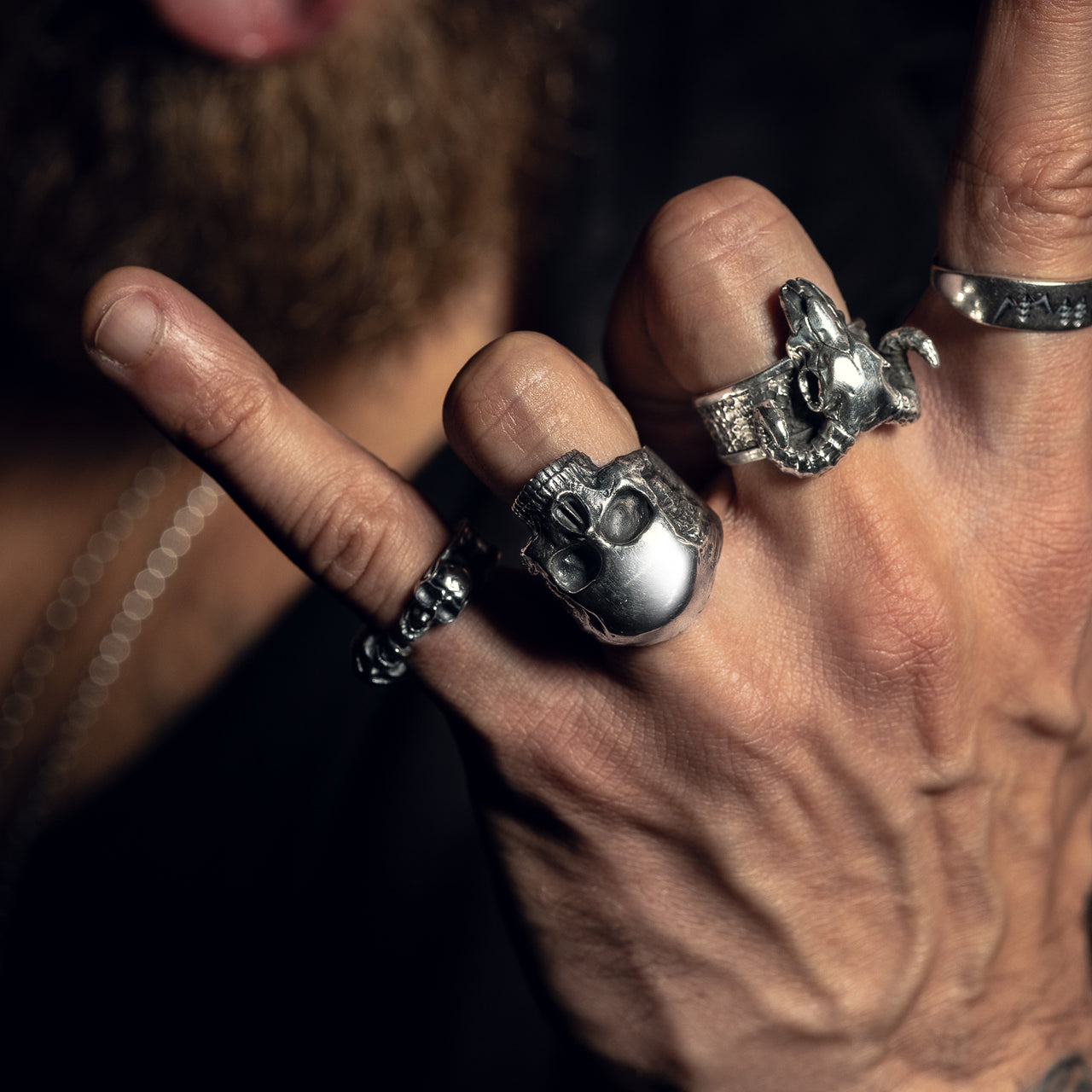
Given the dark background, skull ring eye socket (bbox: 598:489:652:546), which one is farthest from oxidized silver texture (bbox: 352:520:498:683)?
the dark background

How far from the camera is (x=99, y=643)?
144 cm

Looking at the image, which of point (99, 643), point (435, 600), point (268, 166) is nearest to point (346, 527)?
point (435, 600)

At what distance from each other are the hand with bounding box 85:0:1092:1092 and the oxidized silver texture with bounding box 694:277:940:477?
0.08ft

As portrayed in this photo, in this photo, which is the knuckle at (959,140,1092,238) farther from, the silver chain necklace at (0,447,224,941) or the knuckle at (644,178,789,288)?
the silver chain necklace at (0,447,224,941)

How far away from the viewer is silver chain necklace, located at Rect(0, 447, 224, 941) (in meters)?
1.37

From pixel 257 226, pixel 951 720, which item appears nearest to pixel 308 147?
pixel 257 226

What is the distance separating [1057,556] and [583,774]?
43 centimetres

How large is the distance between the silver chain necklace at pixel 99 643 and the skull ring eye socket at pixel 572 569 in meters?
1.01

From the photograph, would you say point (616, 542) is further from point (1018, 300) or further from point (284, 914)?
point (284, 914)

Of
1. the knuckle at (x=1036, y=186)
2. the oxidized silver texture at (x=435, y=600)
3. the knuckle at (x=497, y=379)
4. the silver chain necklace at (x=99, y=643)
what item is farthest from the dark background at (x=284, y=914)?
the knuckle at (x=1036, y=186)

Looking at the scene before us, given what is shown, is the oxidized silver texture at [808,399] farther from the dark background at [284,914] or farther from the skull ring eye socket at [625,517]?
the dark background at [284,914]

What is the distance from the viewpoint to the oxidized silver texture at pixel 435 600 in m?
0.68

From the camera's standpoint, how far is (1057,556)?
0.78 m

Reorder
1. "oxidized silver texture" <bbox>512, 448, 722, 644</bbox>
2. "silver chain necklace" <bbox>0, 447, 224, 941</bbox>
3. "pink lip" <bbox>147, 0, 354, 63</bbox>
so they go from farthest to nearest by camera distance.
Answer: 1. "silver chain necklace" <bbox>0, 447, 224, 941</bbox>
2. "pink lip" <bbox>147, 0, 354, 63</bbox>
3. "oxidized silver texture" <bbox>512, 448, 722, 644</bbox>
